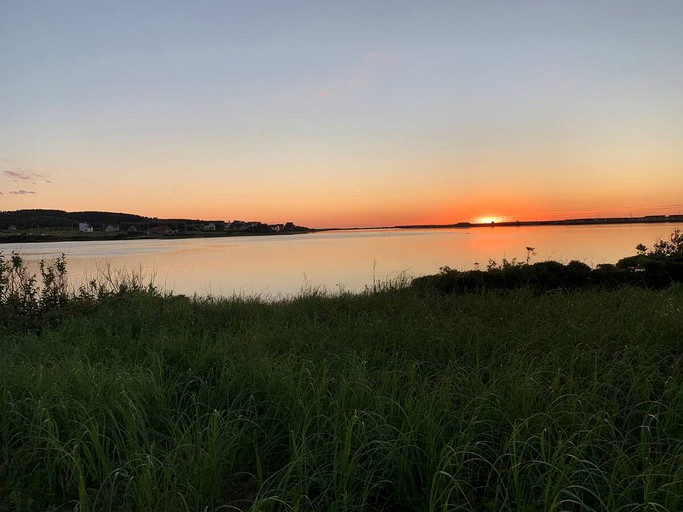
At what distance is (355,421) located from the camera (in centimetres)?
323

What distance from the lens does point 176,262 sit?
30.5 meters

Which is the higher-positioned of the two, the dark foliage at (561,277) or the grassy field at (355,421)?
the dark foliage at (561,277)

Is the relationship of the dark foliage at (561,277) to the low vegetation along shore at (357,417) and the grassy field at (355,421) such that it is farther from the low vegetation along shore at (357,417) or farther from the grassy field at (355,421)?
the grassy field at (355,421)

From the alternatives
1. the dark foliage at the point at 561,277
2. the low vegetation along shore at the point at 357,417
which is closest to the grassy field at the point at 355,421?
the low vegetation along shore at the point at 357,417

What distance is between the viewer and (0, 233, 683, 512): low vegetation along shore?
2.79m

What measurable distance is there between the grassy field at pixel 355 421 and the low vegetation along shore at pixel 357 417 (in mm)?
21

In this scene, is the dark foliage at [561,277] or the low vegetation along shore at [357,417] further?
the dark foliage at [561,277]

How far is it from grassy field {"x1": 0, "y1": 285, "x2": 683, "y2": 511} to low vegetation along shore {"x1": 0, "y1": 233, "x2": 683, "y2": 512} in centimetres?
2

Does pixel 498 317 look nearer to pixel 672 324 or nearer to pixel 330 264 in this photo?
pixel 672 324

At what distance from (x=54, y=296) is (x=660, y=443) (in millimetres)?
11282

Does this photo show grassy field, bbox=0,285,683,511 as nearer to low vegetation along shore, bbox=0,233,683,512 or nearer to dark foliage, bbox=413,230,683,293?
low vegetation along shore, bbox=0,233,683,512

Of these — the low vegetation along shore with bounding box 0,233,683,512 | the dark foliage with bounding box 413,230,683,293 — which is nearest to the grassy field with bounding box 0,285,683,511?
the low vegetation along shore with bounding box 0,233,683,512

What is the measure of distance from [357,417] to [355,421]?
0.04 meters

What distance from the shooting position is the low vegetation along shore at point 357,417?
9.16 feet
